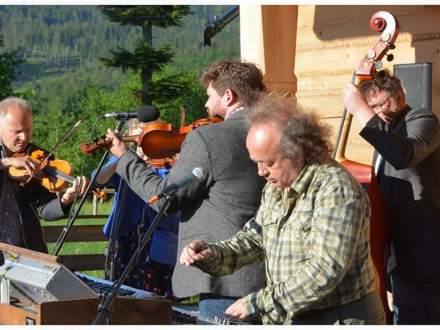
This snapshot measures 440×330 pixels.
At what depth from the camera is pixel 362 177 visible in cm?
455

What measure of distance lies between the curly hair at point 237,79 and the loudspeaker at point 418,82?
1.76m

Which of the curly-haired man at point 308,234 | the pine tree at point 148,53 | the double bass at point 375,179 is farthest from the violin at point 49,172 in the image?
the pine tree at point 148,53

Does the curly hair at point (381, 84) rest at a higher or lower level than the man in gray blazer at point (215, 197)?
higher

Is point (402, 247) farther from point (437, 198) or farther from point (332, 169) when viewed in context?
point (332, 169)

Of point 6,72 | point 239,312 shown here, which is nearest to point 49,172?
point 239,312

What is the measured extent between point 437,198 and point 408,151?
412 millimetres

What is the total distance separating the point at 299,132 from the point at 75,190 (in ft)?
6.36

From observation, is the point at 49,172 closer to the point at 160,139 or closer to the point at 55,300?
the point at 160,139

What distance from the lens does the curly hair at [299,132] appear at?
125 inches

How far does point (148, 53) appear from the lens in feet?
151

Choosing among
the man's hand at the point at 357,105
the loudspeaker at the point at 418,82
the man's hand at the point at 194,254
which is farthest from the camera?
the loudspeaker at the point at 418,82

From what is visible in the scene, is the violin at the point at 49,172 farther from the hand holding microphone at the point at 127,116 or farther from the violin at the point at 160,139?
the hand holding microphone at the point at 127,116

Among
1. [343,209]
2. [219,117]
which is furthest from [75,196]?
[343,209]

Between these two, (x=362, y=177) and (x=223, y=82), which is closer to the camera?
(x=223, y=82)
